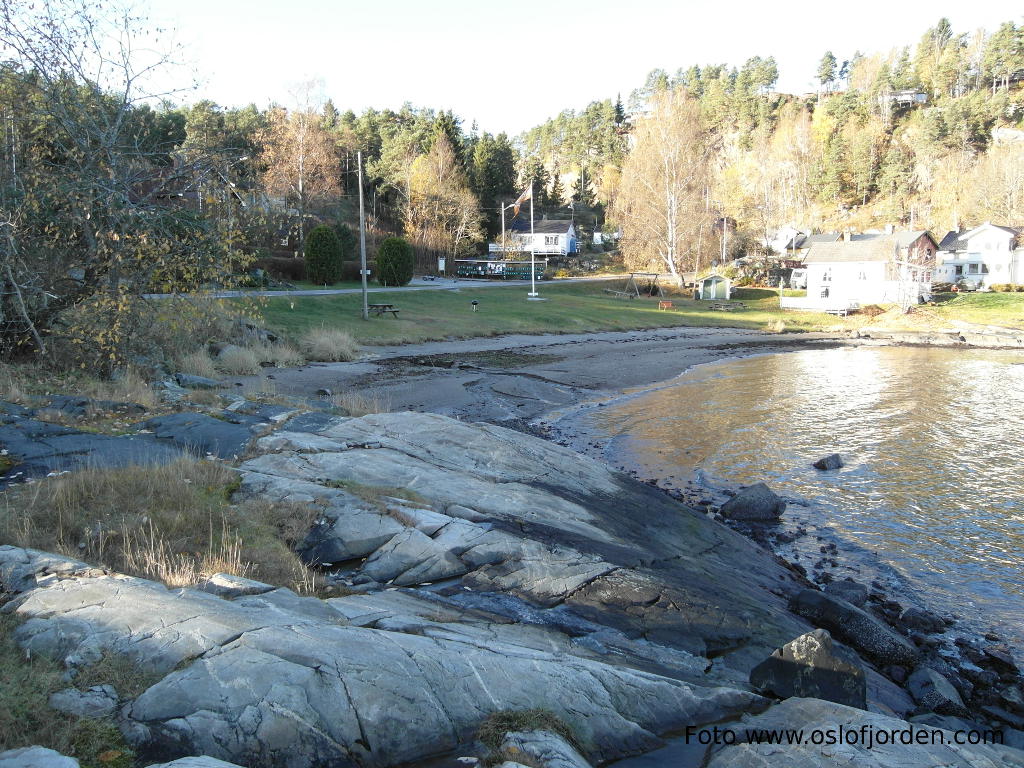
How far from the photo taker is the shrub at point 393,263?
165 ft

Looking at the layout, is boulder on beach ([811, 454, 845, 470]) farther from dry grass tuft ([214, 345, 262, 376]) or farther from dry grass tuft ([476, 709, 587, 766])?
dry grass tuft ([214, 345, 262, 376])

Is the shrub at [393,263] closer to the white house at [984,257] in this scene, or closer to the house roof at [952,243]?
the white house at [984,257]

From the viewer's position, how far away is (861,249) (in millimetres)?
61281

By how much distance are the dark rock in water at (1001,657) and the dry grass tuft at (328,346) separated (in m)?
22.0

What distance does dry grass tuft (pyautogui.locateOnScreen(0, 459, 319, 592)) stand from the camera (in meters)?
6.89

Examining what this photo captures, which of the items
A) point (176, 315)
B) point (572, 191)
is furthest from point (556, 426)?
point (572, 191)

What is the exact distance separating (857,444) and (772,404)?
18.5 feet

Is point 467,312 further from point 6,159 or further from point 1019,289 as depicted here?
point 1019,289

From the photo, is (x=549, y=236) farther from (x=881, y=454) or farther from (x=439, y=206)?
(x=881, y=454)

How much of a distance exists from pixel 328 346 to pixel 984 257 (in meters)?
73.4

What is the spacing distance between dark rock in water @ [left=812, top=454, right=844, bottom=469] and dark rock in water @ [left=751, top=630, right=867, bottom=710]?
37.1 feet

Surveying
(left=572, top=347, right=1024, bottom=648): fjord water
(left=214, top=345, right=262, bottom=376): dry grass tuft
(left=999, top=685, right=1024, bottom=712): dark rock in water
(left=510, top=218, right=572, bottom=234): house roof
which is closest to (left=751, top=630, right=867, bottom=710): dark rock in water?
(left=999, top=685, right=1024, bottom=712): dark rock in water

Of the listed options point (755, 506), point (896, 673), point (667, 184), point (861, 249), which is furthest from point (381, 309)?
point (861, 249)

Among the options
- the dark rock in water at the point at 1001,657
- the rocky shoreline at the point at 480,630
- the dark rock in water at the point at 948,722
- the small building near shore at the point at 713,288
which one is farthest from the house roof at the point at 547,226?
the dark rock in water at the point at 948,722
